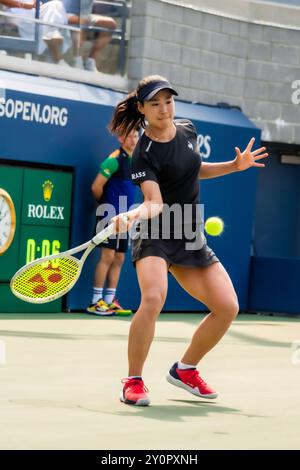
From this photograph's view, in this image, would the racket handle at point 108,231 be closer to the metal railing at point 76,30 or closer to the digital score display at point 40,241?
the digital score display at point 40,241

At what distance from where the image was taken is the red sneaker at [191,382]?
651 cm

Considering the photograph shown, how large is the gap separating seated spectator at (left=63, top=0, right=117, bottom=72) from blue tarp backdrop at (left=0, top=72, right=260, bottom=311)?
19.4 inches

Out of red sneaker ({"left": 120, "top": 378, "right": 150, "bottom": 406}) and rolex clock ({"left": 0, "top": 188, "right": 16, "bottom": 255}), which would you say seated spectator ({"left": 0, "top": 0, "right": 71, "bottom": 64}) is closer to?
rolex clock ({"left": 0, "top": 188, "right": 16, "bottom": 255})

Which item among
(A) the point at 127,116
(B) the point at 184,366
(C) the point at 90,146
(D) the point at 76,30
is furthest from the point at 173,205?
(D) the point at 76,30

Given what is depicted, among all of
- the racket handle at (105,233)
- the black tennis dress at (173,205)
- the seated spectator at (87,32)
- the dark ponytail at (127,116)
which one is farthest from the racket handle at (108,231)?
the seated spectator at (87,32)

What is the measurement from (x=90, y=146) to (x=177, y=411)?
668cm

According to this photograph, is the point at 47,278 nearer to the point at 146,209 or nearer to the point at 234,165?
the point at 146,209

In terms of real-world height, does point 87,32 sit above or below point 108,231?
above

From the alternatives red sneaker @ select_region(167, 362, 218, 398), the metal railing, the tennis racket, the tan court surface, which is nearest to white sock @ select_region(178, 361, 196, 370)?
red sneaker @ select_region(167, 362, 218, 398)

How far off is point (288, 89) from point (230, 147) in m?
1.66

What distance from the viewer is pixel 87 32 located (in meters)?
13.0

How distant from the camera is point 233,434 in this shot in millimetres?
5305

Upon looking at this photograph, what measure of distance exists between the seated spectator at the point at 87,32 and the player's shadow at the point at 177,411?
285 inches
